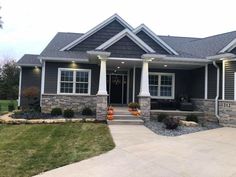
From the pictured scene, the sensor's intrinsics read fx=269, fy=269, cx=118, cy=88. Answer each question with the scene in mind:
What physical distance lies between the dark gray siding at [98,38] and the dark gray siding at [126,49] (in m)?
4.52

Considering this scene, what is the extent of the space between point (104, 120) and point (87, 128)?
1996 mm

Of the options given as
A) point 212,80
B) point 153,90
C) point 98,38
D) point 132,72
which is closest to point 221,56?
point 212,80

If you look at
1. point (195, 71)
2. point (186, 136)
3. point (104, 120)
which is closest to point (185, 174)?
point (186, 136)

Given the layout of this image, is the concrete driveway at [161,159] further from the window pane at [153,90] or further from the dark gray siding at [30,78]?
the dark gray siding at [30,78]

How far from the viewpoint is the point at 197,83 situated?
55.3ft

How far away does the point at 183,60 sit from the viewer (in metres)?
15.4

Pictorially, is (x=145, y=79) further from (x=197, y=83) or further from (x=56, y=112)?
(x=56, y=112)

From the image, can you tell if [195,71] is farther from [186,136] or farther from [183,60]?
[186,136]

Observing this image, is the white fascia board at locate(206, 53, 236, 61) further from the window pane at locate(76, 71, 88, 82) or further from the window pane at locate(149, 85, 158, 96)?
the window pane at locate(76, 71, 88, 82)

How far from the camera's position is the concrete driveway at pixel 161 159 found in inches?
232

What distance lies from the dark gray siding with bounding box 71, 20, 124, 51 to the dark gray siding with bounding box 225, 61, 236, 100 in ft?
25.8

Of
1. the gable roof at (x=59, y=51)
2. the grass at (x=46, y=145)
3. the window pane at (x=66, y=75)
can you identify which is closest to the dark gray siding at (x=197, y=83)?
the gable roof at (x=59, y=51)

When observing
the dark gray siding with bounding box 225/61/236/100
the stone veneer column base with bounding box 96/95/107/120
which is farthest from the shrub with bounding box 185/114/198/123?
the stone veneer column base with bounding box 96/95/107/120

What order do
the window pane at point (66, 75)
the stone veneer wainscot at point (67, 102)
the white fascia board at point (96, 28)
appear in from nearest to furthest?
the stone veneer wainscot at point (67, 102), the window pane at point (66, 75), the white fascia board at point (96, 28)
